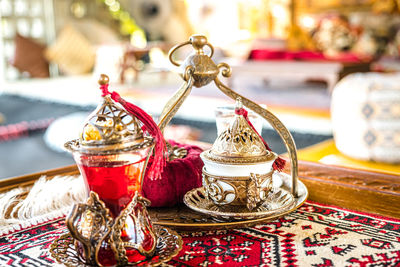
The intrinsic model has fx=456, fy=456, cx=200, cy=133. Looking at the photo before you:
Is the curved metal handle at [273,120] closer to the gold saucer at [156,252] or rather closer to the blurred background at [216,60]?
the gold saucer at [156,252]

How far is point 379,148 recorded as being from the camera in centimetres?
192

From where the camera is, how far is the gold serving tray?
549 millimetres

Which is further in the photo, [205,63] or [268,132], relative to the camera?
[268,132]

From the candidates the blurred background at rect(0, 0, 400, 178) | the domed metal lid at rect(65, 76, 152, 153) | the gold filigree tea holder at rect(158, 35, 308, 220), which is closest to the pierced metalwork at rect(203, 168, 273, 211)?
the gold filigree tea holder at rect(158, 35, 308, 220)

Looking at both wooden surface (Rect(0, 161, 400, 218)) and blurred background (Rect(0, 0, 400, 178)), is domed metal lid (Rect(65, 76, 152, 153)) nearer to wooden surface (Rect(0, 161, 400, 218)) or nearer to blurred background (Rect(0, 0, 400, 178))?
wooden surface (Rect(0, 161, 400, 218))

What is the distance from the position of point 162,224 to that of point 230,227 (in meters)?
0.08

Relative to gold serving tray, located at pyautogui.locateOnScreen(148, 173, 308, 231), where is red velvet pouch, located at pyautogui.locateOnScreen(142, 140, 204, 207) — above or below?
above

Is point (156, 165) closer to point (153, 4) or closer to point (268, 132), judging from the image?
point (268, 132)

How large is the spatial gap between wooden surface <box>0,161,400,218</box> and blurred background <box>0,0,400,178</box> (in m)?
1.12

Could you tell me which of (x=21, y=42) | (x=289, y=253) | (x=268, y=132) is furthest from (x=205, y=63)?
(x=21, y=42)

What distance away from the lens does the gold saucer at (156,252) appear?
448mm

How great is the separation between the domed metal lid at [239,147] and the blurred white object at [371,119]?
150 cm

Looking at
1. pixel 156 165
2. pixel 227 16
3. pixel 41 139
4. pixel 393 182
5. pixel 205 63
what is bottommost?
pixel 41 139

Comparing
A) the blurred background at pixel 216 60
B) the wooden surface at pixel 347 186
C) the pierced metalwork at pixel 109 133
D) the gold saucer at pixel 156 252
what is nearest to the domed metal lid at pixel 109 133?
the pierced metalwork at pixel 109 133
